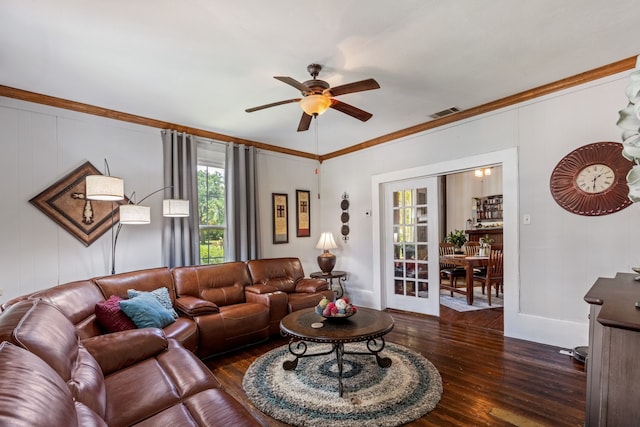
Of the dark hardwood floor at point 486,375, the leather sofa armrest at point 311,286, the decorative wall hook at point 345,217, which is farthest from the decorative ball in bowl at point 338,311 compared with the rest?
the decorative wall hook at point 345,217

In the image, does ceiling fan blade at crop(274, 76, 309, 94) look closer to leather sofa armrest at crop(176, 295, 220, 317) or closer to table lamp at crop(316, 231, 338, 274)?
leather sofa armrest at crop(176, 295, 220, 317)

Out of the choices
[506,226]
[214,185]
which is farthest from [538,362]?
[214,185]

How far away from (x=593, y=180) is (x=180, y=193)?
4606mm

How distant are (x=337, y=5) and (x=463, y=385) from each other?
295 cm

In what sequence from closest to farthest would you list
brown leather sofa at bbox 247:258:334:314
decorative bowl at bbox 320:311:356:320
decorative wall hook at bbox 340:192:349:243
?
decorative bowl at bbox 320:311:356:320, brown leather sofa at bbox 247:258:334:314, decorative wall hook at bbox 340:192:349:243

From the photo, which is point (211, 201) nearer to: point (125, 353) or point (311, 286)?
point (311, 286)

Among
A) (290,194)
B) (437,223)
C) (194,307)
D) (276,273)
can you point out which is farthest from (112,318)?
(437,223)

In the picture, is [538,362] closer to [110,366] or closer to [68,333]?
[110,366]

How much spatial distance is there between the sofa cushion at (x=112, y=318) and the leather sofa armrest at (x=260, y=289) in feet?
4.66

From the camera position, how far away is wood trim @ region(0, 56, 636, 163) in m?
→ 2.89

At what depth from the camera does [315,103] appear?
8.31ft

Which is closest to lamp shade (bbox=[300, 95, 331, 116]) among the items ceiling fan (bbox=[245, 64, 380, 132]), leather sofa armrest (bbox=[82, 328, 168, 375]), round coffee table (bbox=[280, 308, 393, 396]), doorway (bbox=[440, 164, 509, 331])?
ceiling fan (bbox=[245, 64, 380, 132])

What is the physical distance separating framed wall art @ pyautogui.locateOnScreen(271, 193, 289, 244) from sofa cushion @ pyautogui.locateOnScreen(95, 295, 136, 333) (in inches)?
109

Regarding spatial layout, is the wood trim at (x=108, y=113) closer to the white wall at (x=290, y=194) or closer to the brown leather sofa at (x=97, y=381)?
the white wall at (x=290, y=194)
